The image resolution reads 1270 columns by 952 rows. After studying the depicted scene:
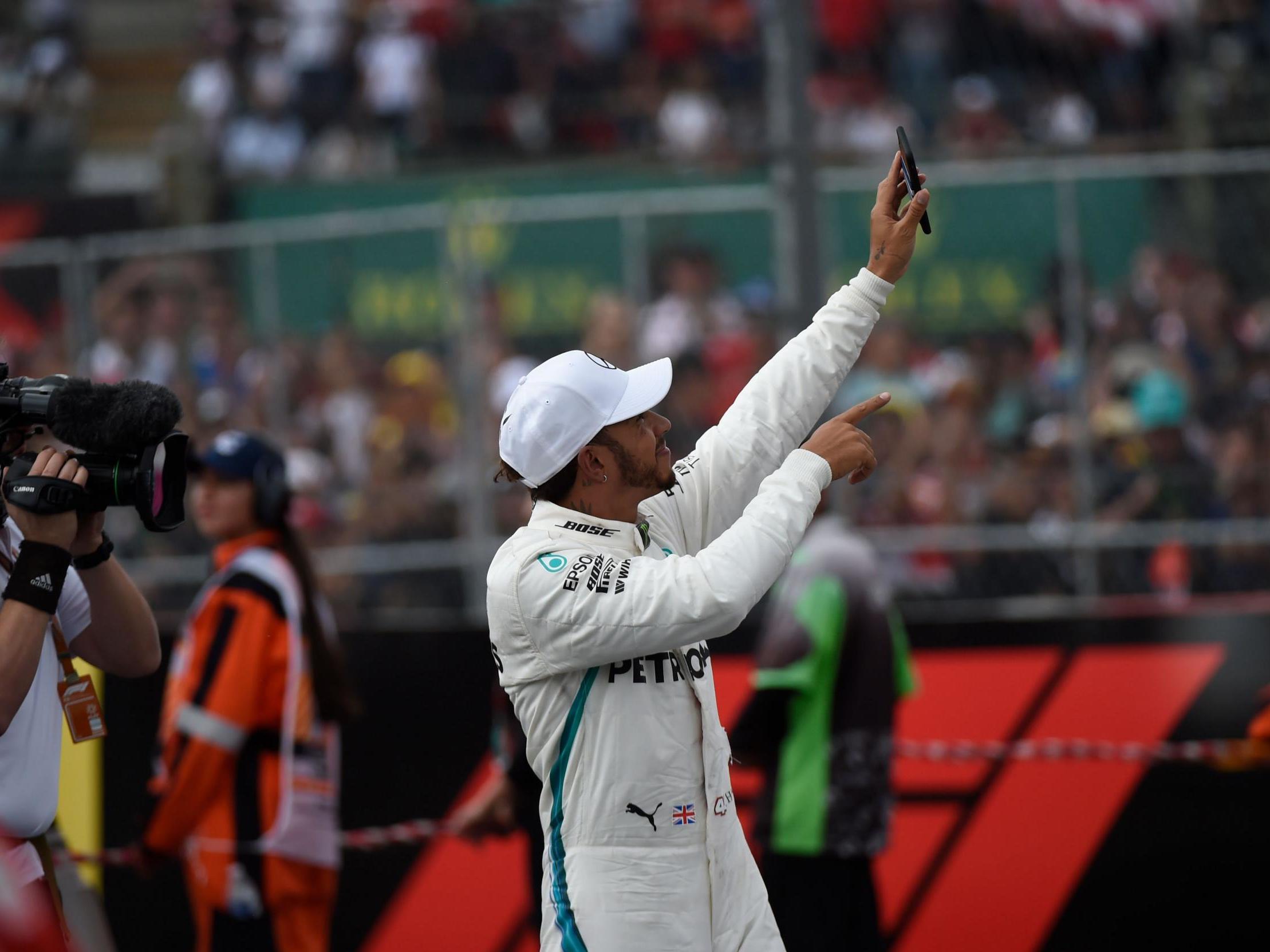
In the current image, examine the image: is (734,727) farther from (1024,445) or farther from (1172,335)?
(1172,335)

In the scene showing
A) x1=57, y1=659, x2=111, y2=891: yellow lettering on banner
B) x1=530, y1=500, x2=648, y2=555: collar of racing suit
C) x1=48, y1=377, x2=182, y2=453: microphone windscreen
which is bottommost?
x1=57, y1=659, x2=111, y2=891: yellow lettering on banner

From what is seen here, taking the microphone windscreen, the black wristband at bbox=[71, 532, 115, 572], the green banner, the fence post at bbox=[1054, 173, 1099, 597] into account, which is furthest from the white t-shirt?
the fence post at bbox=[1054, 173, 1099, 597]

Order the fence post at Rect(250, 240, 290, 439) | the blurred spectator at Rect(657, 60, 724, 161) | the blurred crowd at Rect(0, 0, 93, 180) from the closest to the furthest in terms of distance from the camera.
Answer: the fence post at Rect(250, 240, 290, 439) → the blurred spectator at Rect(657, 60, 724, 161) → the blurred crowd at Rect(0, 0, 93, 180)

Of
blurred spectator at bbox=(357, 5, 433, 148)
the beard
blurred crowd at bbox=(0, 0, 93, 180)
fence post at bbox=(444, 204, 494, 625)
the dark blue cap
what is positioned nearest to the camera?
the beard

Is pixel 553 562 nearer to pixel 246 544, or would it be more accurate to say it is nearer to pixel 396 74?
pixel 246 544

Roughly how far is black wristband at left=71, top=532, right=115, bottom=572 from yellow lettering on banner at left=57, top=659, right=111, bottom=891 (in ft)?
10.8

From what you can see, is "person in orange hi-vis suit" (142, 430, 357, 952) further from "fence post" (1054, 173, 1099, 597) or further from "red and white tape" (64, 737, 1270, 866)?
"fence post" (1054, 173, 1099, 597)

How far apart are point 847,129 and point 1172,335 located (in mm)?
5462

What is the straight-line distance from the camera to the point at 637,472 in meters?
3.43

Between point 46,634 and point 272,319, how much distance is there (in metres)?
4.94

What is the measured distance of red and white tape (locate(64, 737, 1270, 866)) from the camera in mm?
5984

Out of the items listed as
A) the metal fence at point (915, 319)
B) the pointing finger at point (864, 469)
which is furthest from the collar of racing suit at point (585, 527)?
the metal fence at point (915, 319)

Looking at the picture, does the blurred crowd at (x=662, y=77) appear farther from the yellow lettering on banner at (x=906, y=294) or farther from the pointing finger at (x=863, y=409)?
the pointing finger at (x=863, y=409)

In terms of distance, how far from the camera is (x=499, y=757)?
17.8 ft
